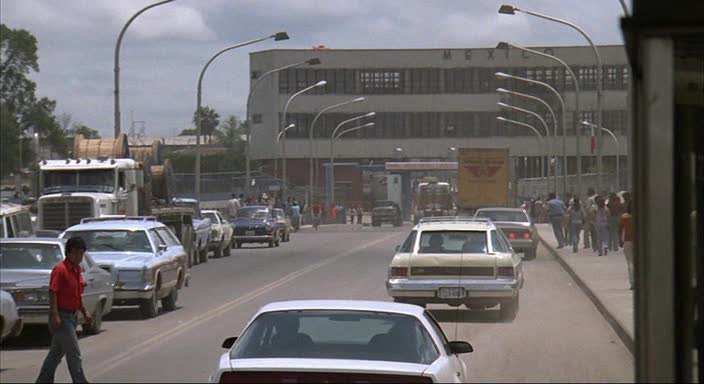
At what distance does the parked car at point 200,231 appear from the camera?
39.9 m

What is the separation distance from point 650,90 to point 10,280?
13.9 meters

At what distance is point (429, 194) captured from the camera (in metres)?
76.9

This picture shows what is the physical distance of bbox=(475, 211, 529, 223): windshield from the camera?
4009 centimetres

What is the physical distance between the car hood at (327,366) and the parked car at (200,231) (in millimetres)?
31212

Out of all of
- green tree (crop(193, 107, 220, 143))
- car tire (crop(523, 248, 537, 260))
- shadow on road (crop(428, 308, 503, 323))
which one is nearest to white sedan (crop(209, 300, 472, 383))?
shadow on road (crop(428, 308, 503, 323))

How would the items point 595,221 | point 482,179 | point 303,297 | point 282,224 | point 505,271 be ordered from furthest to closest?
point 482,179
point 282,224
point 595,221
point 303,297
point 505,271

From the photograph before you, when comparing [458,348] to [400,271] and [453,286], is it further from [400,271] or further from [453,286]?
[400,271]

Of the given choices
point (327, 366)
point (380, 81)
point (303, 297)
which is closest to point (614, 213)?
point (303, 297)

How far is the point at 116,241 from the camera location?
23.2 m

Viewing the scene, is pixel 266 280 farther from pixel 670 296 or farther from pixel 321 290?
pixel 670 296

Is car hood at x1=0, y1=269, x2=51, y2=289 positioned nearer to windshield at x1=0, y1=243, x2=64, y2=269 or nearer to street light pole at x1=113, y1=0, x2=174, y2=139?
windshield at x1=0, y1=243, x2=64, y2=269

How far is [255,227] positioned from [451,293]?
32.1m

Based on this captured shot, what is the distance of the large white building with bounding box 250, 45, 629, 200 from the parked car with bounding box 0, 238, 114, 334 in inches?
3589

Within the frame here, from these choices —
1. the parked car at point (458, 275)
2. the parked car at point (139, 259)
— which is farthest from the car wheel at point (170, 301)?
the parked car at point (458, 275)
